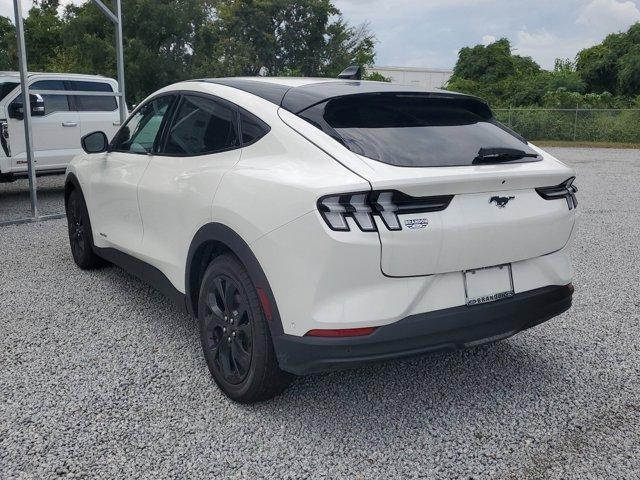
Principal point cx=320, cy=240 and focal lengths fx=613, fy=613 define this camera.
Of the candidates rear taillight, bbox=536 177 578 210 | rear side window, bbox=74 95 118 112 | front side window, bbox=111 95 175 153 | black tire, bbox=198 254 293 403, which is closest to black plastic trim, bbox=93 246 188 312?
black tire, bbox=198 254 293 403

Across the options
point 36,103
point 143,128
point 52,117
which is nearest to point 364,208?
point 143,128

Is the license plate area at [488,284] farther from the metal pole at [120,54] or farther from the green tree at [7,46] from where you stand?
the green tree at [7,46]

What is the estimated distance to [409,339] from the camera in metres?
2.63

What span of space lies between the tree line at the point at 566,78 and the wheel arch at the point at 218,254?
31906mm

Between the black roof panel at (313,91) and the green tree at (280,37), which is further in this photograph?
the green tree at (280,37)

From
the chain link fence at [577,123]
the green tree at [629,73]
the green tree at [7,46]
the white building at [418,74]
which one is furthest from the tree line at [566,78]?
the green tree at [7,46]

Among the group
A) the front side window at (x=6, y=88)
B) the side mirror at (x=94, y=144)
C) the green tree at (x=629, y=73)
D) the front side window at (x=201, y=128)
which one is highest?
the green tree at (x=629, y=73)

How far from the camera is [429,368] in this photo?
359 cm

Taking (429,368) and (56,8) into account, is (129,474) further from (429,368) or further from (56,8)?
(56,8)

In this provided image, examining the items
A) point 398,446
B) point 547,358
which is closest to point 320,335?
point 398,446

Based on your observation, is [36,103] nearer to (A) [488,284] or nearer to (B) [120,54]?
(B) [120,54]

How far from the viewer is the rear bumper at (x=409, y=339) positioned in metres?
2.58

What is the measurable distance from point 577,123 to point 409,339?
29.7 meters

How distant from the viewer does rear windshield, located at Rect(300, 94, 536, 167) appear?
9.04ft
